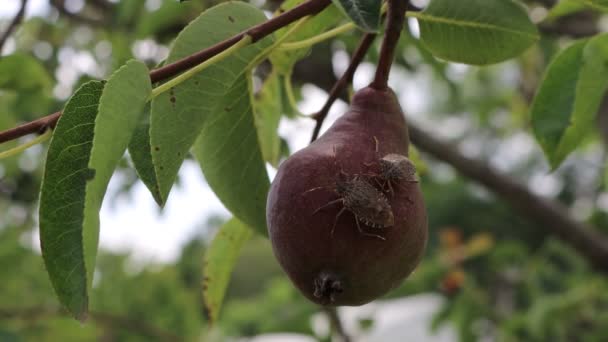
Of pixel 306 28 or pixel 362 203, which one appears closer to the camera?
pixel 362 203

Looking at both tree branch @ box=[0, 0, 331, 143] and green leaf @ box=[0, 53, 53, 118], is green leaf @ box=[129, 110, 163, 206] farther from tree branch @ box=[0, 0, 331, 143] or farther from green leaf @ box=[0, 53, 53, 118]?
green leaf @ box=[0, 53, 53, 118]

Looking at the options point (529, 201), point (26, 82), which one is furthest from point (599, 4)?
point (529, 201)

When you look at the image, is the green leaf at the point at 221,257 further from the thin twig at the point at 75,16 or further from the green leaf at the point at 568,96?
the thin twig at the point at 75,16

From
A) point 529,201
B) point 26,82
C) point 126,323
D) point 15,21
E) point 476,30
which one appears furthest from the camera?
point 126,323

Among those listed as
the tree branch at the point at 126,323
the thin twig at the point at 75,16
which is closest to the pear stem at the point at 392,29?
the thin twig at the point at 75,16

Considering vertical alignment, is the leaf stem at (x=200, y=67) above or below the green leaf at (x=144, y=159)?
above

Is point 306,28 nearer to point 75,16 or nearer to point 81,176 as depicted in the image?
point 81,176

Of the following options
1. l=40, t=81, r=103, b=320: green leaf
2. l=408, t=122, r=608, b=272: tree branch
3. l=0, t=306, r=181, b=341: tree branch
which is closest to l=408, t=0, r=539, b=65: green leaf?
l=40, t=81, r=103, b=320: green leaf
